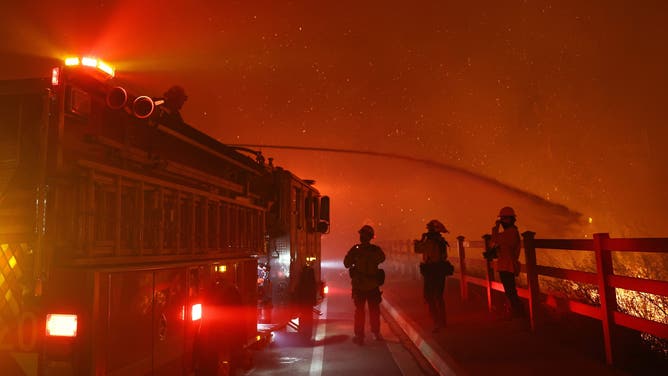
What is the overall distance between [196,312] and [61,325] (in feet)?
5.13

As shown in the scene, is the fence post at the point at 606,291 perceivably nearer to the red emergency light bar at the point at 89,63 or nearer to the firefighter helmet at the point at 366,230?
the firefighter helmet at the point at 366,230

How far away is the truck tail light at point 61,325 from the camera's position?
342cm

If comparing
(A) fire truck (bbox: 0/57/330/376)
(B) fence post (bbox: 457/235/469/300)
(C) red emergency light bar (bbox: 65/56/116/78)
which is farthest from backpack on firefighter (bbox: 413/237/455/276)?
(C) red emergency light bar (bbox: 65/56/116/78)

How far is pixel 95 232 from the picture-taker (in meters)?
3.74

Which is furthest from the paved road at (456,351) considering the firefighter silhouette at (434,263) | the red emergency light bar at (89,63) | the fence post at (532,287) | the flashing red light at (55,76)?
the flashing red light at (55,76)

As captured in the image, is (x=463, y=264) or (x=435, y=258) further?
(x=463, y=264)

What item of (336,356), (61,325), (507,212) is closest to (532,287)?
(507,212)

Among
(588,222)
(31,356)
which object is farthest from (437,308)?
(588,222)

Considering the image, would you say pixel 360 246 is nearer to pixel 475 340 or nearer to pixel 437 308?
pixel 437 308

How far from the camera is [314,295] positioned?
9195 mm

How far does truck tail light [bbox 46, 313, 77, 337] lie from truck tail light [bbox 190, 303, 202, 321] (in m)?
1.43

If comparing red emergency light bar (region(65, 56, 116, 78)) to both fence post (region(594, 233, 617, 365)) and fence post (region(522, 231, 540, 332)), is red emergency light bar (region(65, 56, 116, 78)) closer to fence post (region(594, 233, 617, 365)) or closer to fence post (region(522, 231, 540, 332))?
fence post (region(594, 233, 617, 365))

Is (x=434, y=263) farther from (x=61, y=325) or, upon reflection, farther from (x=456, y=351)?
(x=61, y=325)

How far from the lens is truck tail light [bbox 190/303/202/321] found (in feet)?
15.8
